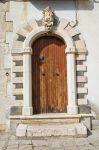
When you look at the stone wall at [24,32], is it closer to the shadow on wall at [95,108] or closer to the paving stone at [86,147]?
the shadow on wall at [95,108]

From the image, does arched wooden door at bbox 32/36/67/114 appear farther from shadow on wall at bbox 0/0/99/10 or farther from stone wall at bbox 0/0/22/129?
shadow on wall at bbox 0/0/99/10

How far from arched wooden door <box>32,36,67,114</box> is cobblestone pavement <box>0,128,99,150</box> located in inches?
60.9

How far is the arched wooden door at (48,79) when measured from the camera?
9.62 meters

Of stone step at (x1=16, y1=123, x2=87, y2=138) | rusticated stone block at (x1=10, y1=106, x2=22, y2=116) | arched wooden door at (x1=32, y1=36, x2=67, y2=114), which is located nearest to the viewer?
stone step at (x1=16, y1=123, x2=87, y2=138)

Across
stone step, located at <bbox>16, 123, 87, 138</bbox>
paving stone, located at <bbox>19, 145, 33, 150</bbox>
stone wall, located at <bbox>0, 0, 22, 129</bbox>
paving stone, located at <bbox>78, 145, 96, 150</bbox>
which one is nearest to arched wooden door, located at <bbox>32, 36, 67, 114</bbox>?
stone wall, located at <bbox>0, 0, 22, 129</bbox>

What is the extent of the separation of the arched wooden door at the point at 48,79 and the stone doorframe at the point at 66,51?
28cm

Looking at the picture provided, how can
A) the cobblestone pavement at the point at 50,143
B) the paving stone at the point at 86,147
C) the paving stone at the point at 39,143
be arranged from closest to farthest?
the paving stone at the point at 86,147
the cobblestone pavement at the point at 50,143
the paving stone at the point at 39,143

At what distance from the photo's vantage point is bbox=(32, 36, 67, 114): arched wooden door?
31.6 ft

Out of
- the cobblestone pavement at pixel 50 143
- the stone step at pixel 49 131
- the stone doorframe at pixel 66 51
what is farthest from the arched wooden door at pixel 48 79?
the cobblestone pavement at pixel 50 143

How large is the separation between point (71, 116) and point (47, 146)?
1.85m

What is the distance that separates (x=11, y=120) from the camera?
9094 mm

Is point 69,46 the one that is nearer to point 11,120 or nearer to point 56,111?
point 56,111

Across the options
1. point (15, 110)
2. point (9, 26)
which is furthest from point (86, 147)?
point (9, 26)

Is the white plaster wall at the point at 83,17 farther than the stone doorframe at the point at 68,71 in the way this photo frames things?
Yes
